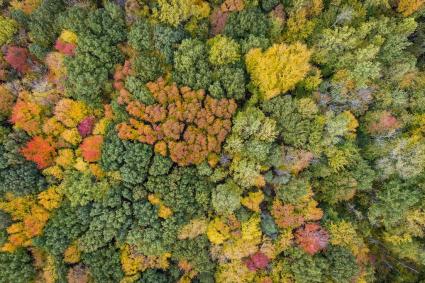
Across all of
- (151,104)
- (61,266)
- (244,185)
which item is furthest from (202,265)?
(151,104)

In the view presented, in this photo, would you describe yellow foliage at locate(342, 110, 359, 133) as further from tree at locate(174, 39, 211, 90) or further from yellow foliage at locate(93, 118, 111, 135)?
yellow foliage at locate(93, 118, 111, 135)

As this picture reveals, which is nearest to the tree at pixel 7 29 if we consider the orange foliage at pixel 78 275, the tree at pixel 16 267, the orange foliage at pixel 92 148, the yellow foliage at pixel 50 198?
the orange foliage at pixel 92 148

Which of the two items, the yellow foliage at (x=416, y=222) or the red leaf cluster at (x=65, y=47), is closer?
the red leaf cluster at (x=65, y=47)

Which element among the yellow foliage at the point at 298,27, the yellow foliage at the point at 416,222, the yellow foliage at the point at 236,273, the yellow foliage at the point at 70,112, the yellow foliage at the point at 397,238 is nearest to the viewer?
the yellow foliage at the point at 298,27

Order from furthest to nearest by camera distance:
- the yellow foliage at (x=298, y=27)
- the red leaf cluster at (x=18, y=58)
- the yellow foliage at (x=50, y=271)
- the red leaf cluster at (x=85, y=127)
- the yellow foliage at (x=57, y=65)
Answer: the red leaf cluster at (x=18, y=58) < the red leaf cluster at (x=85, y=127) < the yellow foliage at (x=57, y=65) < the yellow foliage at (x=298, y=27) < the yellow foliage at (x=50, y=271)

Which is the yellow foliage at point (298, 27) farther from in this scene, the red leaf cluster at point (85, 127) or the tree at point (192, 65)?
the red leaf cluster at point (85, 127)

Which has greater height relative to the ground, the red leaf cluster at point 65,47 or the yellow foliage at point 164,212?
the red leaf cluster at point 65,47

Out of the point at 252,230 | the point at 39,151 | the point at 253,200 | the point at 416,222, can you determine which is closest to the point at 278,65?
the point at 253,200
